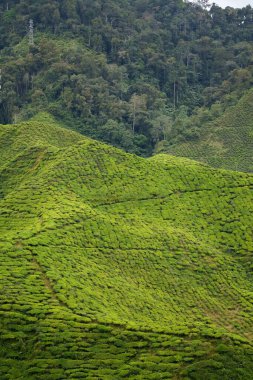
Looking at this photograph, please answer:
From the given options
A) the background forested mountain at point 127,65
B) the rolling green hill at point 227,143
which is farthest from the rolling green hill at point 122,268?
the background forested mountain at point 127,65

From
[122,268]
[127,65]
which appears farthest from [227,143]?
[122,268]

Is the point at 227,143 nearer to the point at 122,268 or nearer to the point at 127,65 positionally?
the point at 127,65

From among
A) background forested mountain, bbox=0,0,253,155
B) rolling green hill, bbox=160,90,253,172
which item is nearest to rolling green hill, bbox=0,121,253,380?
rolling green hill, bbox=160,90,253,172

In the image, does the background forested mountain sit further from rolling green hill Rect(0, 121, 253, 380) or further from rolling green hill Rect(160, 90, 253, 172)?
rolling green hill Rect(0, 121, 253, 380)

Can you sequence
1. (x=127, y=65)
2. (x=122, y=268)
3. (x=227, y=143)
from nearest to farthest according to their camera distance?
(x=122, y=268)
(x=227, y=143)
(x=127, y=65)

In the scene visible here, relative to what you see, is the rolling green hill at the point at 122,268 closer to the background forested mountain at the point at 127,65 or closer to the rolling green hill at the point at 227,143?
the rolling green hill at the point at 227,143
